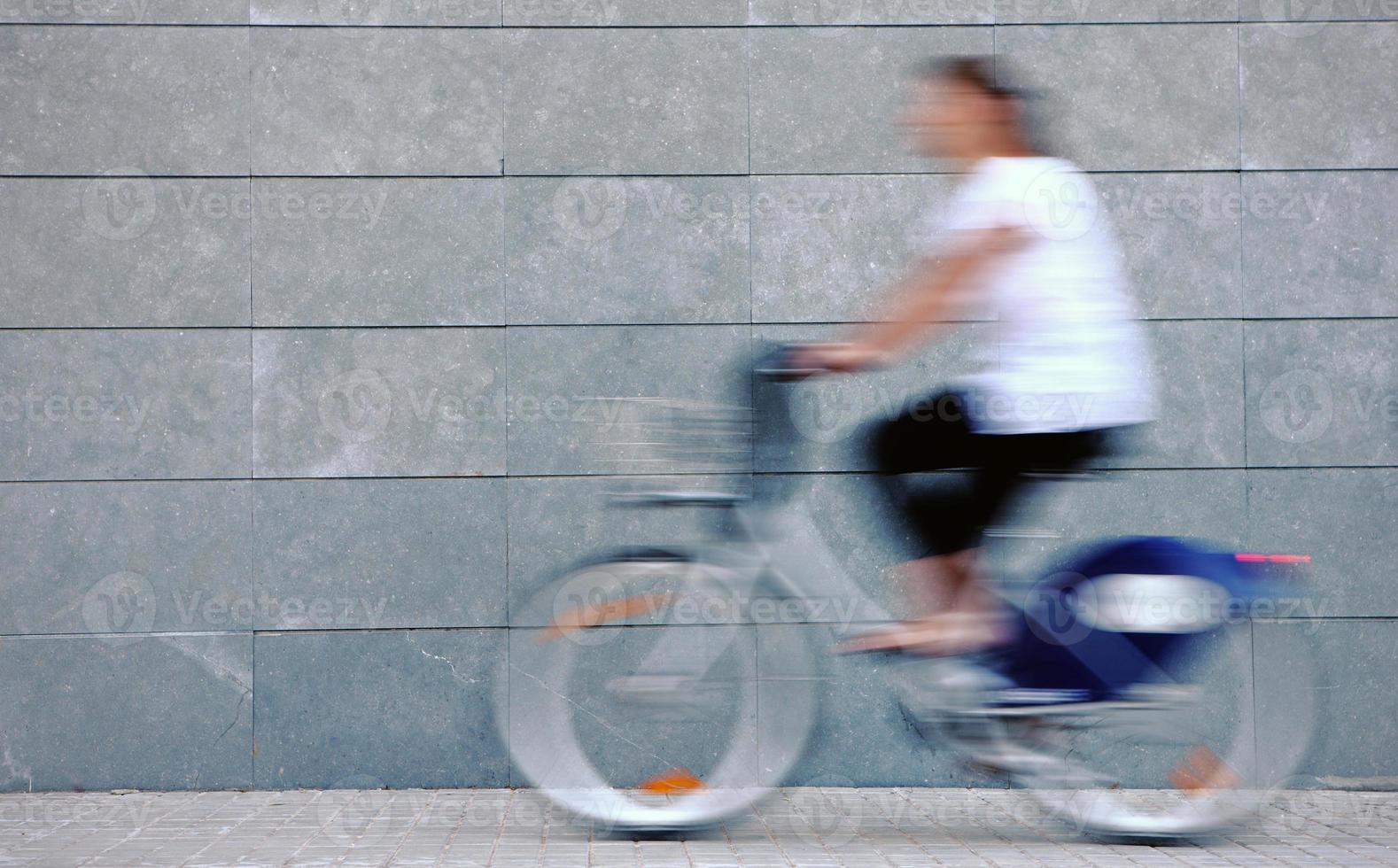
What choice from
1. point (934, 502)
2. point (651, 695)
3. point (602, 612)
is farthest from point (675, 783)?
point (934, 502)

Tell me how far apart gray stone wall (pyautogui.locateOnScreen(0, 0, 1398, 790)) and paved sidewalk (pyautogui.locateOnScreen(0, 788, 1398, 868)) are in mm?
327

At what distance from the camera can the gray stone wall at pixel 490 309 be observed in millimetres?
5652

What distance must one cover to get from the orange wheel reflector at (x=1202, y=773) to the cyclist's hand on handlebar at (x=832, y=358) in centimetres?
168

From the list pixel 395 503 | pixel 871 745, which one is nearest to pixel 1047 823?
pixel 871 745

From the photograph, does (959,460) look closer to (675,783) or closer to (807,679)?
(807,679)

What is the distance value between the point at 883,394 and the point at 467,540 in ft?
6.18

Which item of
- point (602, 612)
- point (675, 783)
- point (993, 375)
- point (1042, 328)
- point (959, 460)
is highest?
point (1042, 328)

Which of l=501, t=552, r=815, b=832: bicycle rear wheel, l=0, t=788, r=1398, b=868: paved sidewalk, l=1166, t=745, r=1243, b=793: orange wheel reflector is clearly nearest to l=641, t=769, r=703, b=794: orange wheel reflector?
l=501, t=552, r=815, b=832: bicycle rear wheel

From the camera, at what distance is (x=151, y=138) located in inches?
227

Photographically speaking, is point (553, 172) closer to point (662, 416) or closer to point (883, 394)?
point (662, 416)

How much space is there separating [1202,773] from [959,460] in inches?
54.7

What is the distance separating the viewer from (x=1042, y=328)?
4.10 metres

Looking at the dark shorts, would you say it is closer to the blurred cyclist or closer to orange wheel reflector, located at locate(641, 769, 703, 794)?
the blurred cyclist

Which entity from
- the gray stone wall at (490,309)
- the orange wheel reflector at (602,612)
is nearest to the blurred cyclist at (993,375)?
the orange wheel reflector at (602,612)
